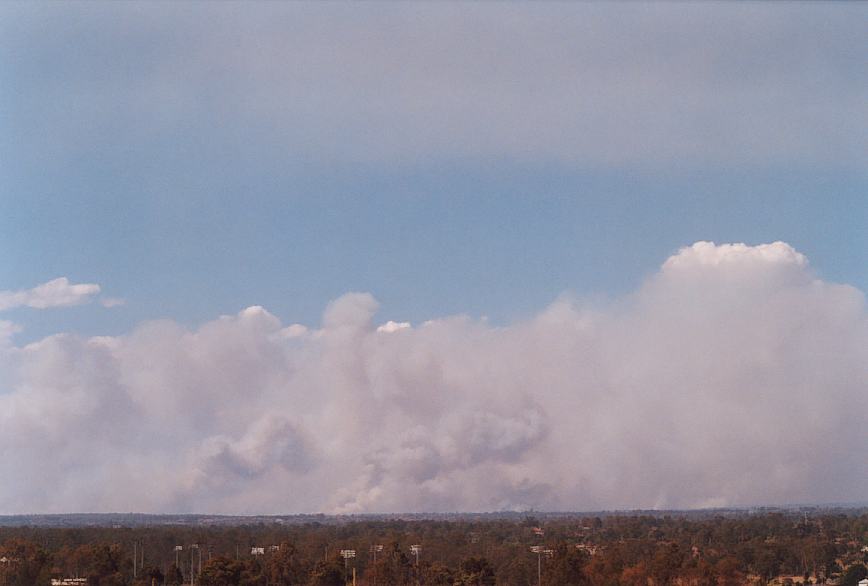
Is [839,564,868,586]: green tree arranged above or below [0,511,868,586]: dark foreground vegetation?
below

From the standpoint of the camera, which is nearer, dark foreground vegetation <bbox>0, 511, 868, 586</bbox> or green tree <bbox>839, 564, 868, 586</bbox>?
green tree <bbox>839, 564, 868, 586</bbox>

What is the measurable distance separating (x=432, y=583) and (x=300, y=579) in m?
18.0

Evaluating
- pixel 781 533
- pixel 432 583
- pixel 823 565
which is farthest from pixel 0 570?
pixel 781 533

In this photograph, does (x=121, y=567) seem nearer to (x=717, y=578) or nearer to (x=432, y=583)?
(x=432, y=583)

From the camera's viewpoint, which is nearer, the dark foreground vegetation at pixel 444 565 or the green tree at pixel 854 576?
the green tree at pixel 854 576

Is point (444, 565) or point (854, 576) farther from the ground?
point (444, 565)

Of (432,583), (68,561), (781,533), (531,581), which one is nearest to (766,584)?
(531,581)

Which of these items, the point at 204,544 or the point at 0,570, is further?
the point at 204,544

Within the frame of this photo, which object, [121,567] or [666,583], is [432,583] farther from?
[121,567]

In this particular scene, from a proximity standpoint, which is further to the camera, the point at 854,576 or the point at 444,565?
the point at 444,565

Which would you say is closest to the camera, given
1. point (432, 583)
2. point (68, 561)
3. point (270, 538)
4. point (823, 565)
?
point (432, 583)

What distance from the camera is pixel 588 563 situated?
124 metres

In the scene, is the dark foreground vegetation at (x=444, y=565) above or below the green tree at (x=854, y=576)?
above

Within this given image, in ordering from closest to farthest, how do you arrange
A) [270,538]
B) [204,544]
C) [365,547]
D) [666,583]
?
[666,583]
[365,547]
[204,544]
[270,538]
